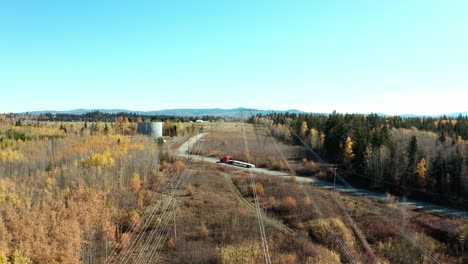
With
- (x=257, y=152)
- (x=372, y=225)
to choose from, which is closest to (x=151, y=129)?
(x=257, y=152)

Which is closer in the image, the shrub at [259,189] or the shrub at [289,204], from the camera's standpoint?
the shrub at [289,204]

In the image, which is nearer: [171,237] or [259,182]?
[171,237]

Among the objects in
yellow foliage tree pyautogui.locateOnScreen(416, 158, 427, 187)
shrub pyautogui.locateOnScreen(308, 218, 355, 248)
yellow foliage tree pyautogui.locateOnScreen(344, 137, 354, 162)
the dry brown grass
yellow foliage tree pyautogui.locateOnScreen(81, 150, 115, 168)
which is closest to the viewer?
shrub pyautogui.locateOnScreen(308, 218, 355, 248)

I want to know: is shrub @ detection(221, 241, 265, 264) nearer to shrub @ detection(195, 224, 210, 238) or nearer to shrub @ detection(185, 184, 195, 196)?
shrub @ detection(195, 224, 210, 238)

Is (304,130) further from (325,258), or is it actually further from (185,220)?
(325,258)

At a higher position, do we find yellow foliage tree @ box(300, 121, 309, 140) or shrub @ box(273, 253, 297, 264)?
yellow foliage tree @ box(300, 121, 309, 140)

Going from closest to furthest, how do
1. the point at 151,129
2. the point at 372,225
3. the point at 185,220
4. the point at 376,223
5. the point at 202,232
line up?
the point at 202,232 → the point at 185,220 → the point at 372,225 → the point at 376,223 → the point at 151,129

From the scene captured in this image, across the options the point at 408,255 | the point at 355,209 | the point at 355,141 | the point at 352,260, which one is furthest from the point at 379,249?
the point at 355,141

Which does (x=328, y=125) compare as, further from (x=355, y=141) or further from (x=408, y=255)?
(x=408, y=255)

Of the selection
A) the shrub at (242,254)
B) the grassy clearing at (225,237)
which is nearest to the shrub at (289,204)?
the grassy clearing at (225,237)

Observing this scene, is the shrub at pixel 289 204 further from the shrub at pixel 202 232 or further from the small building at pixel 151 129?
the small building at pixel 151 129

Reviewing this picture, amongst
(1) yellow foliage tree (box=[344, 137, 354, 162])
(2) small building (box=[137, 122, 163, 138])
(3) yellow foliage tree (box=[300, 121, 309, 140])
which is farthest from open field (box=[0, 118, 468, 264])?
(2) small building (box=[137, 122, 163, 138])
